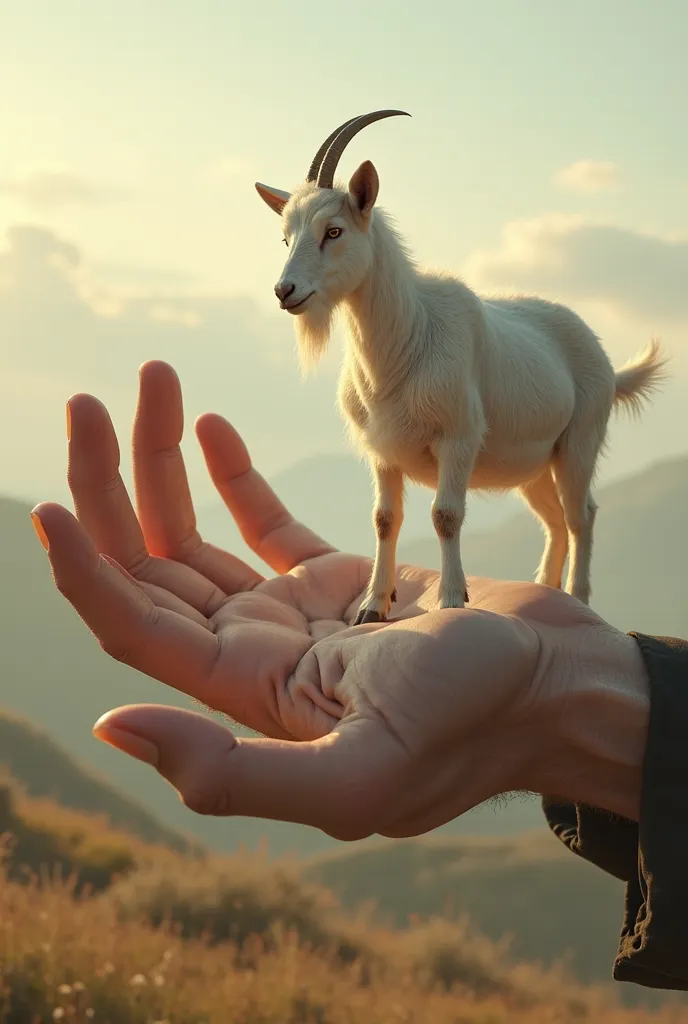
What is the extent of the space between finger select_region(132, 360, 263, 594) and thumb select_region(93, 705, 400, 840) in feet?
5.35

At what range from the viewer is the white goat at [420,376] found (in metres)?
2.68

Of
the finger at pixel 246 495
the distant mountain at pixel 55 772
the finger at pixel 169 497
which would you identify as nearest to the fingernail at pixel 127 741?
the finger at pixel 169 497

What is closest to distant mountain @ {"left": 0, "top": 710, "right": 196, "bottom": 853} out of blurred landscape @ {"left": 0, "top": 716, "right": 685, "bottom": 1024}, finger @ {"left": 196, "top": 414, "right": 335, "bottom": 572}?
blurred landscape @ {"left": 0, "top": 716, "right": 685, "bottom": 1024}

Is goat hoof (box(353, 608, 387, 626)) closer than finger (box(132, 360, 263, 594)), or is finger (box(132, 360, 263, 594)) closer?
goat hoof (box(353, 608, 387, 626))

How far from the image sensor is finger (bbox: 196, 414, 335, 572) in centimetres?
395

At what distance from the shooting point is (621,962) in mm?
2295

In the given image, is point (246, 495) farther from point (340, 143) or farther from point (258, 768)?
point (258, 768)

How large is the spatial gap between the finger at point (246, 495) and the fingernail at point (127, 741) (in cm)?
217

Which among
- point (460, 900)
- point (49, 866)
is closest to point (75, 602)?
point (49, 866)

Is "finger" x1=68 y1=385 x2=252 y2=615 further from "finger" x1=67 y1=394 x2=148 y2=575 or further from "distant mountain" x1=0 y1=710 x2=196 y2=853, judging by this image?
"distant mountain" x1=0 y1=710 x2=196 y2=853

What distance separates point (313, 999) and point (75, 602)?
9423mm

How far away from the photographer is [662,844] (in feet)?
7.22

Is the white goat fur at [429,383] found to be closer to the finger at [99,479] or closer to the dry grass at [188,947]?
the finger at [99,479]

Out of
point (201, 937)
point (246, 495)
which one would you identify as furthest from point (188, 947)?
point (246, 495)
